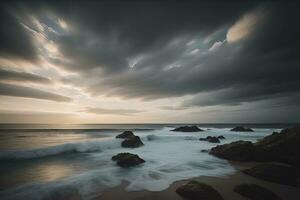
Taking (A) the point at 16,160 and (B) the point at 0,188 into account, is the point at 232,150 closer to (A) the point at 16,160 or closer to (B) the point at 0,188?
(B) the point at 0,188

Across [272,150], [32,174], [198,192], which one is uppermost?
[272,150]

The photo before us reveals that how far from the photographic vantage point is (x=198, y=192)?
522 centimetres

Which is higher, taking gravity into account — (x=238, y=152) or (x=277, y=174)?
(x=238, y=152)

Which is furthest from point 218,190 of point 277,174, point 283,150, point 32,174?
point 32,174

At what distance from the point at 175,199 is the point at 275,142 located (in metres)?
10.8

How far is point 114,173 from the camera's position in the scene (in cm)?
865

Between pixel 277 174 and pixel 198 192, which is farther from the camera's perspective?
pixel 277 174

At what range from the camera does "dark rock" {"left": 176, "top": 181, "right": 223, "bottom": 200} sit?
5102 mm

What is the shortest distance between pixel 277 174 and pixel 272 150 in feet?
15.5

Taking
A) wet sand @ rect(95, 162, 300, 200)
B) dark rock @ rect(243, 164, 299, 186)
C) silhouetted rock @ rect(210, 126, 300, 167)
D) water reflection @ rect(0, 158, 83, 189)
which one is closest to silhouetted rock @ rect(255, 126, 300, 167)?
silhouetted rock @ rect(210, 126, 300, 167)

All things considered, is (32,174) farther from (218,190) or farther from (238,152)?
(238,152)

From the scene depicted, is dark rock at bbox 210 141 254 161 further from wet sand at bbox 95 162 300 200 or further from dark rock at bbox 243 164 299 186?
wet sand at bbox 95 162 300 200

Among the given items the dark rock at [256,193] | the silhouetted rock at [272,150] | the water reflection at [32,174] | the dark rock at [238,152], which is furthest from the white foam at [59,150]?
the dark rock at [256,193]

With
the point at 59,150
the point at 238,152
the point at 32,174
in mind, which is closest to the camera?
the point at 32,174
